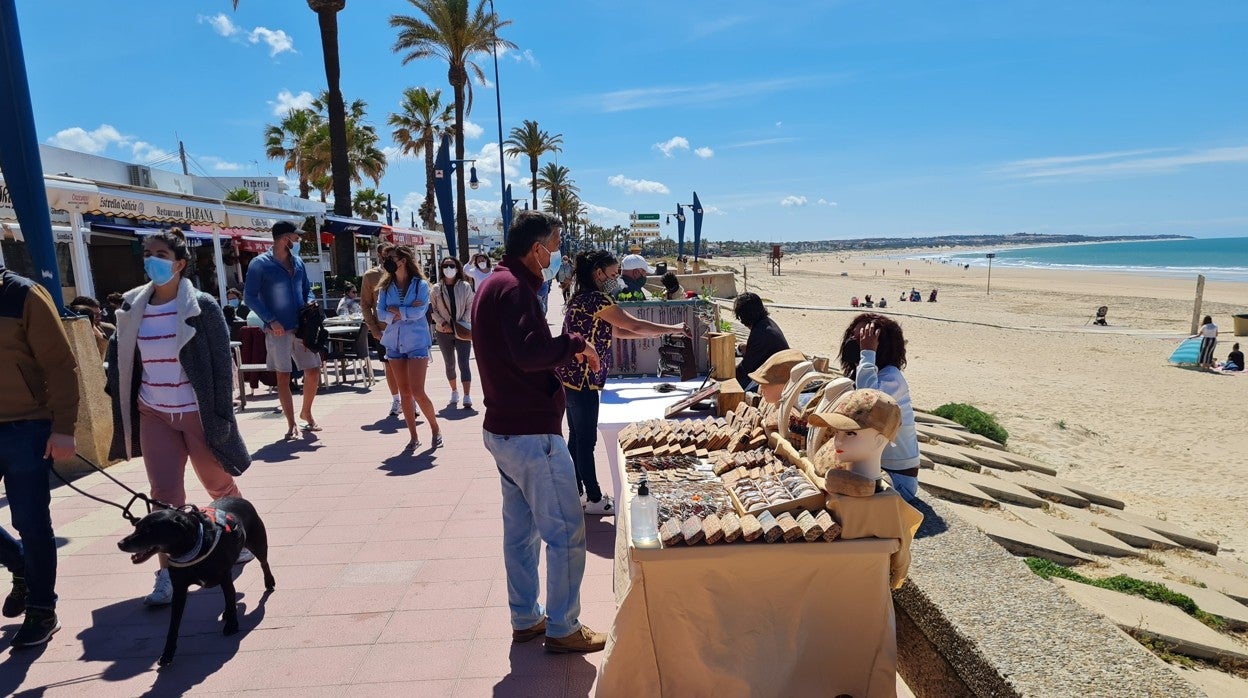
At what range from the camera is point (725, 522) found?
2.44m

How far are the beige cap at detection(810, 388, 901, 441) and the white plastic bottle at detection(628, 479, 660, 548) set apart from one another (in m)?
0.72

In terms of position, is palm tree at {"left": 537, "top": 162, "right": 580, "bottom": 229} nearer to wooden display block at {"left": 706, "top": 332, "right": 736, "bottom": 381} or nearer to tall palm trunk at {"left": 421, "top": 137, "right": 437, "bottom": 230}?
tall palm trunk at {"left": 421, "top": 137, "right": 437, "bottom": 230}

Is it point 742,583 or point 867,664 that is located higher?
point 742,583

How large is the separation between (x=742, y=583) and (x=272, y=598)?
2.57 metres

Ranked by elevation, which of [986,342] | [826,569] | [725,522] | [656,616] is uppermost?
[725,522]

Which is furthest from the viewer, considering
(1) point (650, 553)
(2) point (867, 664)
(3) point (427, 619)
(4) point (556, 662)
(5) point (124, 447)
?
(5) point (124, 447)

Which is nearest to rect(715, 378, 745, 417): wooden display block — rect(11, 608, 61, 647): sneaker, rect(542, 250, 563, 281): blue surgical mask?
rect(542, 250, 563, 281): blue surgical mask

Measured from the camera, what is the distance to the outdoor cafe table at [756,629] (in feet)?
8.02

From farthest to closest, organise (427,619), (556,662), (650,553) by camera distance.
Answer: (427,619) → (556,662) → (650,553)

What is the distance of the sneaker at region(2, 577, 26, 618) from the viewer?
3318 mm

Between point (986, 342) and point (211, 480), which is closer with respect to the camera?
point (211, 480)

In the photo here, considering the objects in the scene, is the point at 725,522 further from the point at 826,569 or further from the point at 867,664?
the point at 867,664

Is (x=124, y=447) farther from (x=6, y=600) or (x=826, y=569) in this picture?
(x=826, y=569)

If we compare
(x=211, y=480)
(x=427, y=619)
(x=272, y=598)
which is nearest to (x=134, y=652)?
(x=272, y=598)
